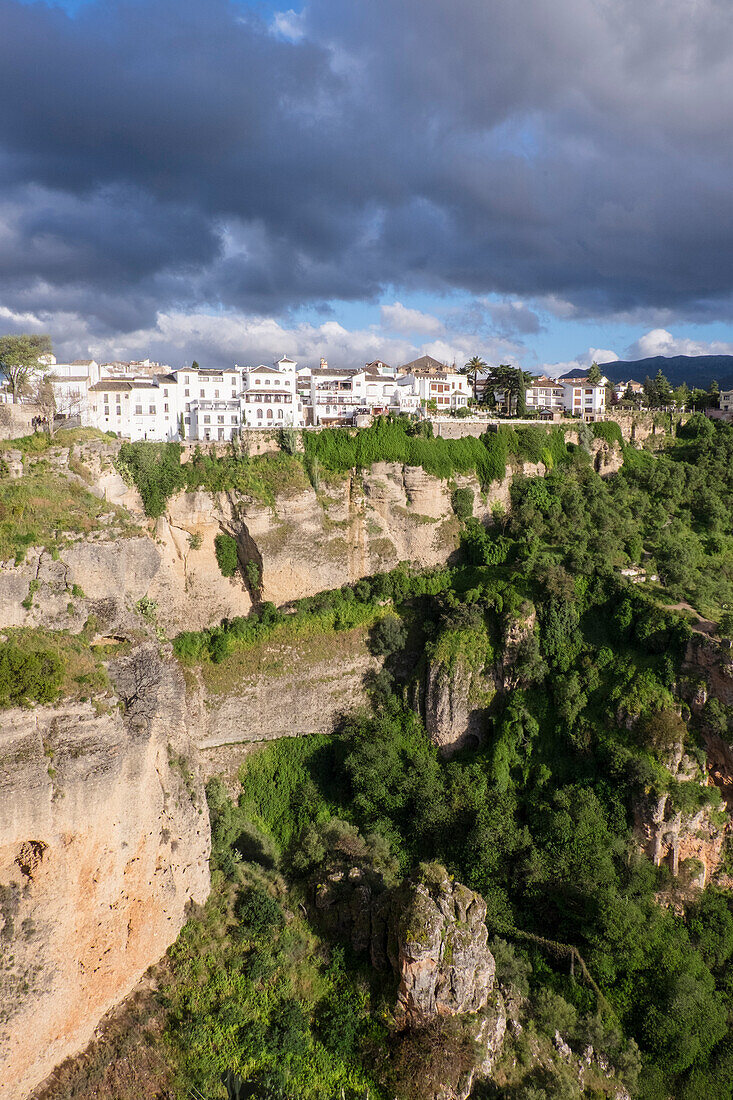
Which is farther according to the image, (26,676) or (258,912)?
(258,912)

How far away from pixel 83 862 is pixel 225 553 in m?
17.1

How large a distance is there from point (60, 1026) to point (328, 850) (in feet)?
35.6

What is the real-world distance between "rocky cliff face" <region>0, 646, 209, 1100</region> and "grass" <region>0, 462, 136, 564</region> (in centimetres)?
437

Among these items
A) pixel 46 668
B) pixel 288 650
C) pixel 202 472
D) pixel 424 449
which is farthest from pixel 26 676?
pixel 424 449

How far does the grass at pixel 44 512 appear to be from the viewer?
63.9ft

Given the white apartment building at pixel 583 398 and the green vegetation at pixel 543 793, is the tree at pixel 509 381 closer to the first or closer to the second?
the white apartment building at pixel 583 398

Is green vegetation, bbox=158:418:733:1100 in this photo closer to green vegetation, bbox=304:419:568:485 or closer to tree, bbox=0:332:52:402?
green vegetation, bbox=304:419:568:485

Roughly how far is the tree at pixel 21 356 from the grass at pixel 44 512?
11.2 m

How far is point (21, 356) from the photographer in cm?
3234

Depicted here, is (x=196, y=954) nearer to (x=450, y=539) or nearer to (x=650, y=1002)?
(x=650, y=1002)

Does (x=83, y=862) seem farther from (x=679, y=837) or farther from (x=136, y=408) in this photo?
(x=136, y=408)

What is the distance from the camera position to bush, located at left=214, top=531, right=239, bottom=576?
1241 inches

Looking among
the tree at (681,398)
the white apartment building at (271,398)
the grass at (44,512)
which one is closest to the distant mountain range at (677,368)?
the tree at (681,398)

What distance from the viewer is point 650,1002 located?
2170 centimetres
